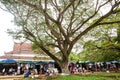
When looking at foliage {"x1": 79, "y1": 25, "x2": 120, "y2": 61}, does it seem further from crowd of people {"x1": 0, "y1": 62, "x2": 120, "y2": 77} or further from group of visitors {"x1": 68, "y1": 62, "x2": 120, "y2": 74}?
crowd of people {"x1": 0, "y1": 62, "x2": 120, "y2": 77}

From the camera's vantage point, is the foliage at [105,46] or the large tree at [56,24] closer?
the large tree at [56,24]

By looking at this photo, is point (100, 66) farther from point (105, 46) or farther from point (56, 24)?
point (56, 24)

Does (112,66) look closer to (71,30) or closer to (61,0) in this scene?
(71,30)

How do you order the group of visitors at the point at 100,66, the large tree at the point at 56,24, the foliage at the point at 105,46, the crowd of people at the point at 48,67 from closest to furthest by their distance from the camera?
the large tree at the point at 56,24 → the foliage at the point at 105,46 → the crowd of people at the point at 48,67 → the group of visitors at the point at 100,66

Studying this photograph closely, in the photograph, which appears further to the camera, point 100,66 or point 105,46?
point 100,66

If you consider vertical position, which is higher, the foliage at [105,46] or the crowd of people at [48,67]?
the foliage at [105,46]

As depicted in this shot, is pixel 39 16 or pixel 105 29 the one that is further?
pixel 105 29

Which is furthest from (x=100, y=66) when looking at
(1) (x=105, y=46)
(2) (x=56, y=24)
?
(2) (x=56, y=24)

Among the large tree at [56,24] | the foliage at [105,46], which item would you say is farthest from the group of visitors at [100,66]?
the large tree at [56,24]

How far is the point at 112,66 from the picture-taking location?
33562 mm

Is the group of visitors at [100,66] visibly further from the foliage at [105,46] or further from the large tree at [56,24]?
the large tree at [56,24]

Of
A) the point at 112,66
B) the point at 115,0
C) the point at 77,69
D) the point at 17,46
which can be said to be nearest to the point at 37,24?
the point at 115,0

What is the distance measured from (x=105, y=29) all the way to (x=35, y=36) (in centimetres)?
1008

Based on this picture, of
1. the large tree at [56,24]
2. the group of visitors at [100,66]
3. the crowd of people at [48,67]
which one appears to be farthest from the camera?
the group of visitors at [100,66]
